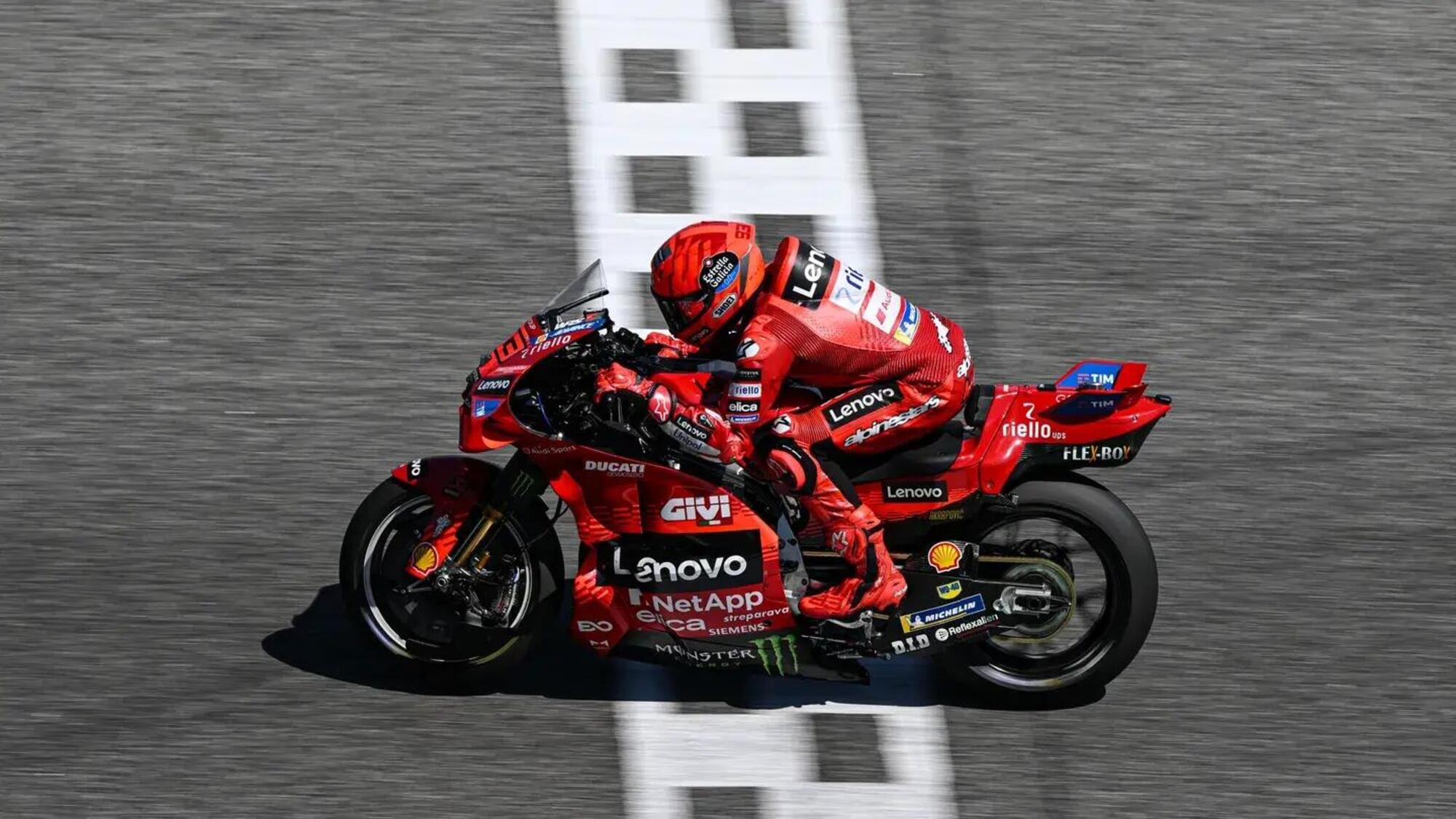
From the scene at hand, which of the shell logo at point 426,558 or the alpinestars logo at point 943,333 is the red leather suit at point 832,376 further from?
the shell logo at point 426,558

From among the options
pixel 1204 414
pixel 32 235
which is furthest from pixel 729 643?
pixel 32 235

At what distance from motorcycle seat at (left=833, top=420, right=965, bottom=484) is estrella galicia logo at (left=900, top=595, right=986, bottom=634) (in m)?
0.55

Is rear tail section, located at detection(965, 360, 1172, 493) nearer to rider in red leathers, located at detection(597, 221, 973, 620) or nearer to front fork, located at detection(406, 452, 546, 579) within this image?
rider in red leathers, located at detection(597, 221, 973, 620)

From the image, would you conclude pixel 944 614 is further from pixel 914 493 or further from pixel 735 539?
pixel 735 539

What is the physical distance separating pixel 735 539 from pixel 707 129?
4248mm

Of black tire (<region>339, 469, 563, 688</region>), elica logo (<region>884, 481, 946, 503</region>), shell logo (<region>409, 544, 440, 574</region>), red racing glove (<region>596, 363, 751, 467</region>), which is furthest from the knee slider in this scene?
shell logo (<region>409, 544, 440, 574</region>)

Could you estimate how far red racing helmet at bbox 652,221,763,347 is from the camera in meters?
6.90

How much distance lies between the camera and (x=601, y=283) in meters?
7.09

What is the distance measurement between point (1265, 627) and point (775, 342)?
8.96 ft

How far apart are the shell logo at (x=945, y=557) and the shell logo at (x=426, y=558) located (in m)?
2.02

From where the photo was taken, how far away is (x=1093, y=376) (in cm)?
721

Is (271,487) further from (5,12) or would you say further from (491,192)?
(5,12)

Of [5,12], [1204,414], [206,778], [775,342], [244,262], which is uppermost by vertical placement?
[5,12]

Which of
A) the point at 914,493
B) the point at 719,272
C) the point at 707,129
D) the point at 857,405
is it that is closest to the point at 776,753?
the point at 914,493
